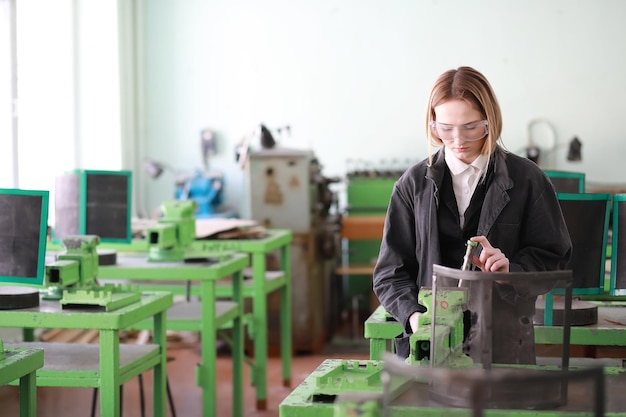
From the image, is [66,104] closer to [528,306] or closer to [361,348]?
[361,348]

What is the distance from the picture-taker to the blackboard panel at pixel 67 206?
3771mm

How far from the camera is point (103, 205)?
375 centimetres

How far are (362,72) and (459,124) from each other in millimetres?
5015

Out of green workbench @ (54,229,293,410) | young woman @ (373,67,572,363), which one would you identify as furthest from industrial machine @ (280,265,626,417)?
green workbench @ (54,229,293,410)

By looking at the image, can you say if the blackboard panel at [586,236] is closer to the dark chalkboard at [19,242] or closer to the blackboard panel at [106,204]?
the dark chalkboard at [19,242]

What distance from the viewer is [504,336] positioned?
161cm

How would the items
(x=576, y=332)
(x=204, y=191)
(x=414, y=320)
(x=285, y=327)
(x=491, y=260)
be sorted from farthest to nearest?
(x=204, y=191)
(x=285, y=327)
(x=576, y=332)
(x=414, y=320)
(x=491, y=260)

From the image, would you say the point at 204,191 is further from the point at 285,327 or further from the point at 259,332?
the point at 259,332

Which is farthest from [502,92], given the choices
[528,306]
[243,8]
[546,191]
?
[528,306]

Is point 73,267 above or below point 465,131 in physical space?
below

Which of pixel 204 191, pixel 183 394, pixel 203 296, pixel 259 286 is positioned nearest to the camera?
pixel 203 296

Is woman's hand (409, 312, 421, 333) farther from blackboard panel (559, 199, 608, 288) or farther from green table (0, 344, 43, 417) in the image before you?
green table (0, 344, 43, 417)

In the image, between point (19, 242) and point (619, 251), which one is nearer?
point (619, 251)

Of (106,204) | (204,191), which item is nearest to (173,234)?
(106,204)
